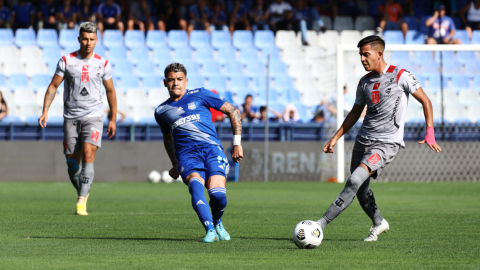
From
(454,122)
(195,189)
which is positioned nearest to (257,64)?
(454,122)

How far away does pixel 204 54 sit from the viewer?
21047 mm

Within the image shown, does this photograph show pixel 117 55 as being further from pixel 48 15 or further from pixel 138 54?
pixel 48 15

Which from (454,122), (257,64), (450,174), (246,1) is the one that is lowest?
(450,174)

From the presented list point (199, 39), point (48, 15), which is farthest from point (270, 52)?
point (48, 15)

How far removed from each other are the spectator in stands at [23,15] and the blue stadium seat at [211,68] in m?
5.56

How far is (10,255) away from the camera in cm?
502

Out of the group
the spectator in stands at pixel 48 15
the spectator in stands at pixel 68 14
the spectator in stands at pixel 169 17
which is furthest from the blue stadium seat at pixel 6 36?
the spectator in stands at pixel 169 17

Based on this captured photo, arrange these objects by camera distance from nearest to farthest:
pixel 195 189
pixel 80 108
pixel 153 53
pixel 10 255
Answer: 1. pixel 10 255
2. pixel 195 189
3. pixel 80 108
4. pixel 153 53

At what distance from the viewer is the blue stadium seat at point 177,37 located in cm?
2114

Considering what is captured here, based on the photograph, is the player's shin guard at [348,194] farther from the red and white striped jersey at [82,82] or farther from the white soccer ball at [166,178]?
the white soccer ball at [166,178]

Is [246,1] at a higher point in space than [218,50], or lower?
higher

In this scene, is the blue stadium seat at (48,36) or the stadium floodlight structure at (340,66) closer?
the stadium floodlight structure at (340,66)

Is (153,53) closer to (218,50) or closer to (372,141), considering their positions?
(218,50)

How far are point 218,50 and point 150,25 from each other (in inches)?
89.8
